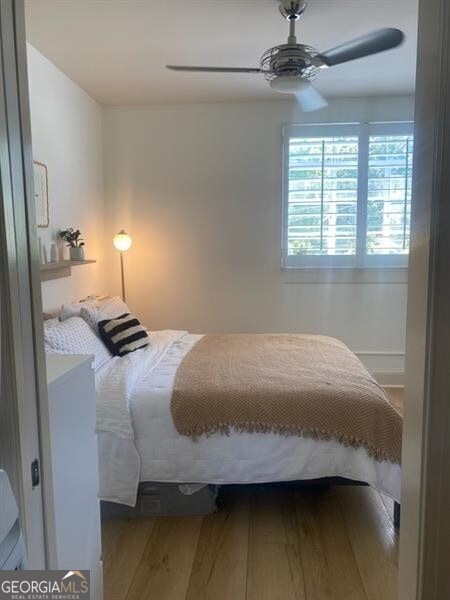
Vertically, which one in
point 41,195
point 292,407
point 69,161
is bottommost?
point 292,407

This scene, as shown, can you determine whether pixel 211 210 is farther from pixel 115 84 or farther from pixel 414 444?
pixel 414 444

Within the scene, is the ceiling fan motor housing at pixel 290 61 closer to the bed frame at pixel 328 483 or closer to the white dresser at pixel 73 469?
the white dresser at pixel 73 469

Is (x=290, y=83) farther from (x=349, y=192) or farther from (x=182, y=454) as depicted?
(x=182, y=454)

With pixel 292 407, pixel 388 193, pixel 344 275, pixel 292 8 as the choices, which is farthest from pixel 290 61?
pixel 344 275

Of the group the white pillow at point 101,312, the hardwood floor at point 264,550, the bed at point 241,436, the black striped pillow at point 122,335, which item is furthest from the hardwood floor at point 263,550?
the white pillow at point 101,312

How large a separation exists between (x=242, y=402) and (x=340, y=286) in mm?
2500

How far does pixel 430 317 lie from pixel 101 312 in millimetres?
2610

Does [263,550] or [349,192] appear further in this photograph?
[349,192]

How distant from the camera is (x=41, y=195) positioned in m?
3.12

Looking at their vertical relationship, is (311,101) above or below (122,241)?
above

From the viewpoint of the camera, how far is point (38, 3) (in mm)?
2457

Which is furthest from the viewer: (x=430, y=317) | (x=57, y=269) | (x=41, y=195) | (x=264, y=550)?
(x=57, y=269)

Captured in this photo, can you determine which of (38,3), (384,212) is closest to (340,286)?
(384,212)

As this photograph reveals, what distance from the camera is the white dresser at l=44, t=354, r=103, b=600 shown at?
3.95ft
